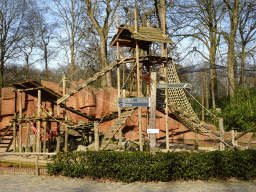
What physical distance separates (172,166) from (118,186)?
1.67 metres

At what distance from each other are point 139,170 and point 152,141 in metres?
0.93

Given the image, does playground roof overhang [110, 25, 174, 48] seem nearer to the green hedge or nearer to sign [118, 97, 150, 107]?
sign [118, 97, 150, 107]

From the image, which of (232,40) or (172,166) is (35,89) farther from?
(232,40)

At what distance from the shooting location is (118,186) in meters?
7.66

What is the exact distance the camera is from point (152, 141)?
Answer: 812 centimetres

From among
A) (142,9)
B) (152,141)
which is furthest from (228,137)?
(142,9)

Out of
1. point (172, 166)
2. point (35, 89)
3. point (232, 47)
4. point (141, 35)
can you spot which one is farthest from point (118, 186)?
point (232, 47)

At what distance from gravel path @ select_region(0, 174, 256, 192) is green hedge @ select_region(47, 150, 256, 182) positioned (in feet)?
0.71

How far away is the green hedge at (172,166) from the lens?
7.83 metres

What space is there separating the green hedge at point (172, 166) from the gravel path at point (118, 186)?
22cm

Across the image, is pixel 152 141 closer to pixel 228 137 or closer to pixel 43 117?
pixel 43 117

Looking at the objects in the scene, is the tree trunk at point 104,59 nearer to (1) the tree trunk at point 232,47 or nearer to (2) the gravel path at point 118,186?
(1) the tree trunk at point 232,47

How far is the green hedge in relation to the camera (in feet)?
25.7

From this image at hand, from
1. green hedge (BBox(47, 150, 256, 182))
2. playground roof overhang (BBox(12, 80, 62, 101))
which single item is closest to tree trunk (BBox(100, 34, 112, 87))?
playground roof overhang (BBox(12, 80, 62, 101))
